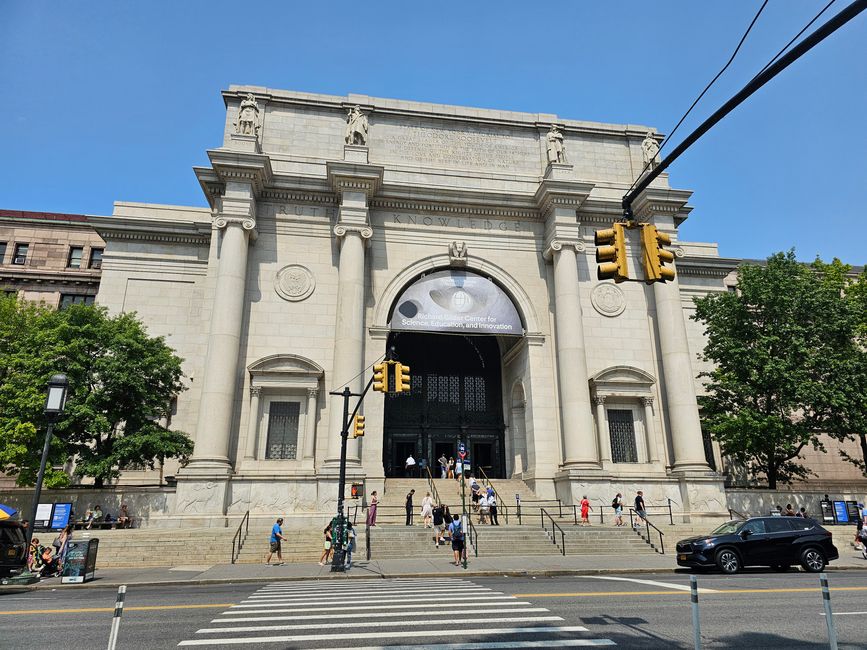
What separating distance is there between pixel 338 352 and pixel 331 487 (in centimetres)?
644

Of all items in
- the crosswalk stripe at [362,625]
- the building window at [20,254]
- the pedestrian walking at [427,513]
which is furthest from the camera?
the building window at [20,254]

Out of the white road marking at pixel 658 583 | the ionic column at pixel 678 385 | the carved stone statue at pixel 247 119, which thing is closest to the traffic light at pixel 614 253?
the white road marking at pixel 658 583

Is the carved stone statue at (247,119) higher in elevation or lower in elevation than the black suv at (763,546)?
higher

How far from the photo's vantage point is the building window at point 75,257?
43.1 metres

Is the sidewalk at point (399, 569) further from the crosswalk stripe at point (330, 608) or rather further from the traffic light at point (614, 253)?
the traffic light at point (614, 253)

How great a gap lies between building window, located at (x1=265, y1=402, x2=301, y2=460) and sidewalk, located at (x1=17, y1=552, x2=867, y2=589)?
8018 millimetres

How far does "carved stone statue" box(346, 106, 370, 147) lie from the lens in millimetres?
31375

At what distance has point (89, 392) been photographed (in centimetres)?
2577

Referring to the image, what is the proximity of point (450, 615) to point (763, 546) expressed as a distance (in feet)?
39.4

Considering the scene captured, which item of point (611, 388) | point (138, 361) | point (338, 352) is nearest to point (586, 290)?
point (611, 388)

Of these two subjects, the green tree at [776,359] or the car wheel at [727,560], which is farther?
the green tree at [776,359]

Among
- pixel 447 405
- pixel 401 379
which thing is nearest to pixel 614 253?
pixel 401 379

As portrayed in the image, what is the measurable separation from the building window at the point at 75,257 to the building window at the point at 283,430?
26258 mm

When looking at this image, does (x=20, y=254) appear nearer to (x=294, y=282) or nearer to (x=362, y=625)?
(x=294, y=282)
